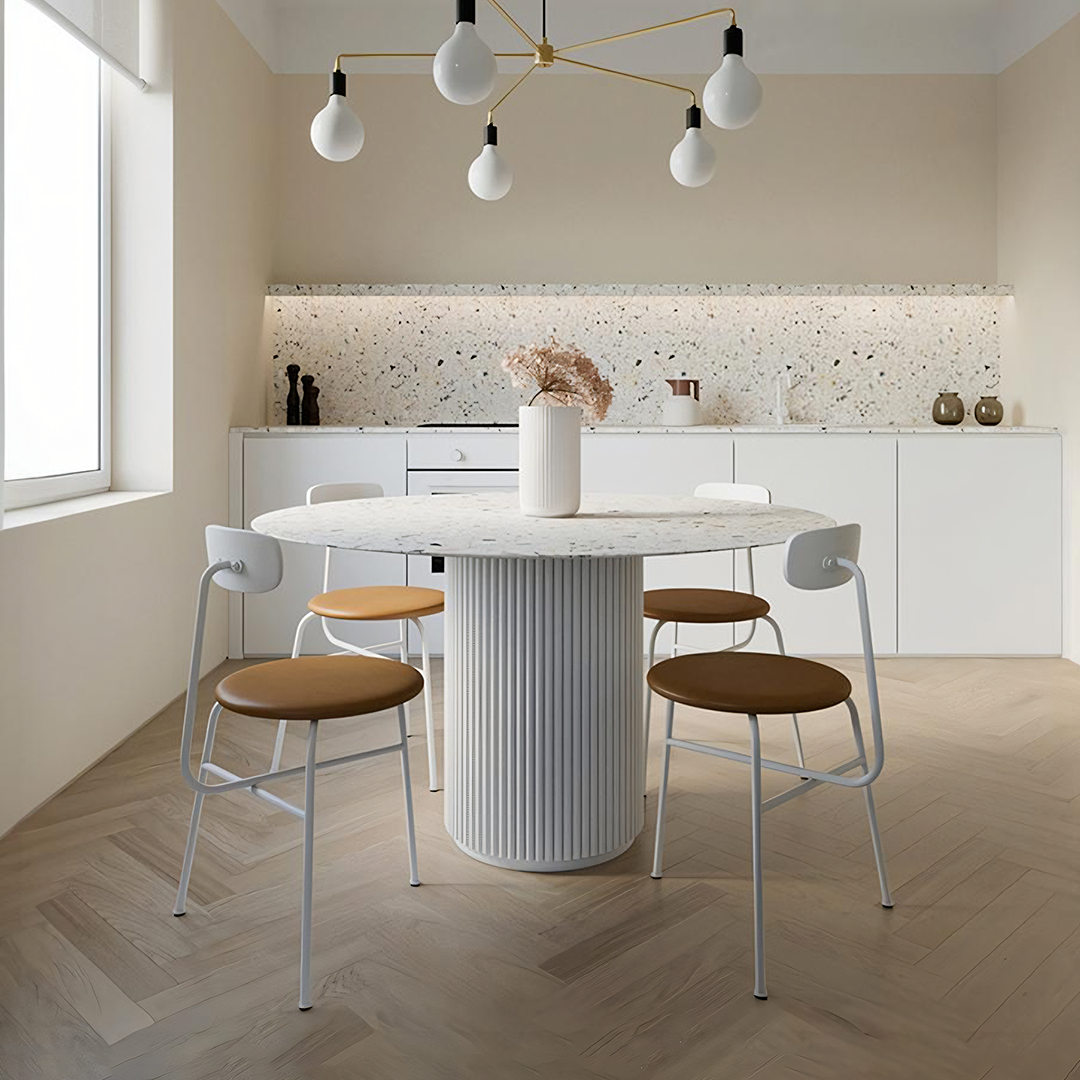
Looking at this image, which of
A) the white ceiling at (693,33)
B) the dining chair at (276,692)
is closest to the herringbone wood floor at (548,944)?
the dining chair at (276,692)

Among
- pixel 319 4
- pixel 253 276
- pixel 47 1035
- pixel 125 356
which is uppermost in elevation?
pixel 319 4

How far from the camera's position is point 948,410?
480 centimetres

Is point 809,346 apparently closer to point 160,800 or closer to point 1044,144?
point 1044,144

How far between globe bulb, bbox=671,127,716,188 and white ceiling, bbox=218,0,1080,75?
2.44 metres

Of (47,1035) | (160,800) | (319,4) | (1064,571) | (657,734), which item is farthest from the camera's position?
(319,4)

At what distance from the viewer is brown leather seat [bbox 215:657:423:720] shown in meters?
1.98

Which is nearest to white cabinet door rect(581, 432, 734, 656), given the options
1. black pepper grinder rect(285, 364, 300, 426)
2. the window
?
black pepper grinder rect(285, 364, 300, 426)

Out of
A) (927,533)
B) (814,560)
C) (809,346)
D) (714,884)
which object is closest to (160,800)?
(714,884)

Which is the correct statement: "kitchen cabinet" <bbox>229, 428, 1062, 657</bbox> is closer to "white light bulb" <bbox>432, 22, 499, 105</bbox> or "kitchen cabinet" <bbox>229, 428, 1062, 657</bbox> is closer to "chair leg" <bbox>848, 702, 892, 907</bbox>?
"chair leg" <bbox>848, 702, 892, 907</bbox>

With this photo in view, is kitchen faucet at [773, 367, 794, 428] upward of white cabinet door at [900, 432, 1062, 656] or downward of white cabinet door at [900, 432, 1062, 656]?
upward

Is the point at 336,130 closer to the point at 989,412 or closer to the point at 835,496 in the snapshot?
the point at 835,496

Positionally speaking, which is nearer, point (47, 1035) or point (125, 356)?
point (47, 1035)

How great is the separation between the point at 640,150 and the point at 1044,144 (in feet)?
5.79

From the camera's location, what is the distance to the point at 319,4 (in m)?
4.86
